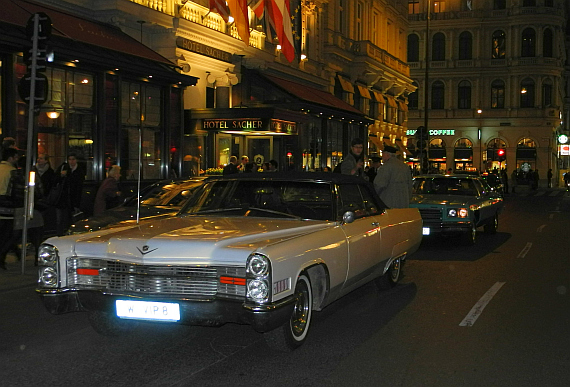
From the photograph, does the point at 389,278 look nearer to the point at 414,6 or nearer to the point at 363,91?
the point at 363,91

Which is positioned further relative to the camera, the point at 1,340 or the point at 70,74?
the point at 70,74

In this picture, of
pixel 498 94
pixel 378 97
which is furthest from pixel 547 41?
pixel 378 97

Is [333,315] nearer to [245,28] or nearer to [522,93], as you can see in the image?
[245,28]

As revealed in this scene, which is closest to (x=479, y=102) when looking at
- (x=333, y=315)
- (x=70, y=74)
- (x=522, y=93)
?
(x=522, y=93)

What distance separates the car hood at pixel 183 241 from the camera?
6012 mm

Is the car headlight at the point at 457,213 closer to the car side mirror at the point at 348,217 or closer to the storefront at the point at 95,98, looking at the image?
the storefront at the point at 95,98

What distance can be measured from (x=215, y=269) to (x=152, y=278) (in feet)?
1.82

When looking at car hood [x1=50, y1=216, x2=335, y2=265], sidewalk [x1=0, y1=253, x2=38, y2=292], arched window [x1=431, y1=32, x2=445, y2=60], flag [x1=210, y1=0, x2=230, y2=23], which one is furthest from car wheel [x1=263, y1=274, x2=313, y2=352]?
arched window [x1=431, y1=32, x2=445, y2=60]

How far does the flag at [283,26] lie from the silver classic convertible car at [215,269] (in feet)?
63.4

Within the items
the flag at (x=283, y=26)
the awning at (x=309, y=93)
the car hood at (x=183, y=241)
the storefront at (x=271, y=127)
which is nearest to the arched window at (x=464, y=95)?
the storefront at (x=271, y=127)

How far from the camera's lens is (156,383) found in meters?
5.48

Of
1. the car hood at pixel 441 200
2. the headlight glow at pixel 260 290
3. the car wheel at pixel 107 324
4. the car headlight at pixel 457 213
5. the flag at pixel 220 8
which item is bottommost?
the car wheel at pixel 107 324

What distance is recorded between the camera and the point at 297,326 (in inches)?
258

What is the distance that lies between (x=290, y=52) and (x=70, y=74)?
34.4ft
